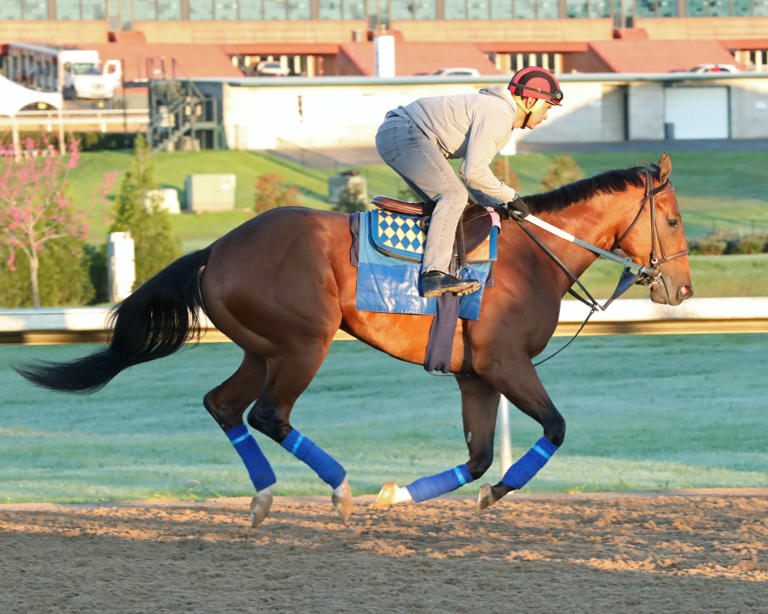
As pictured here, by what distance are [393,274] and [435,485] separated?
102 centimetres

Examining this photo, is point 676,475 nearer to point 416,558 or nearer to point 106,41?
point 416,558

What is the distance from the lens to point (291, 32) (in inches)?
2344

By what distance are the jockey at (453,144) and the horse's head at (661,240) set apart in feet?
2.13

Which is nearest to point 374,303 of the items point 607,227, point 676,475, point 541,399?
point 541,399

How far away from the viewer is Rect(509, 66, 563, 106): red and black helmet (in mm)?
5535

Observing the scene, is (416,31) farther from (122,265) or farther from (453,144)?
(453,144)

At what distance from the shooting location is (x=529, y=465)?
543cm

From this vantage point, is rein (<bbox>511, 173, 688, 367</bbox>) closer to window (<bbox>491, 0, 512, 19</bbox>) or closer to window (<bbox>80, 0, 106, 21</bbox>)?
window (<bbox>80, 0, 106, 21</bbox>)

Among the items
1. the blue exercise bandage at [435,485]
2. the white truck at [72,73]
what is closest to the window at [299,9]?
the white truck at [72,73]

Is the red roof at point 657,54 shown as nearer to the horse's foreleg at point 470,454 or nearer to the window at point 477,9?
the window at point 477,9

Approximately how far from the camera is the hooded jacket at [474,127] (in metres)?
5.41

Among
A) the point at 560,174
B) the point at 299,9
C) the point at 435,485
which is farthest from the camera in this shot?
the point at 299,9

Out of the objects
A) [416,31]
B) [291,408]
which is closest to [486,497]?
[291,408]

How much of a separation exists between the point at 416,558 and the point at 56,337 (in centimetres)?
304
